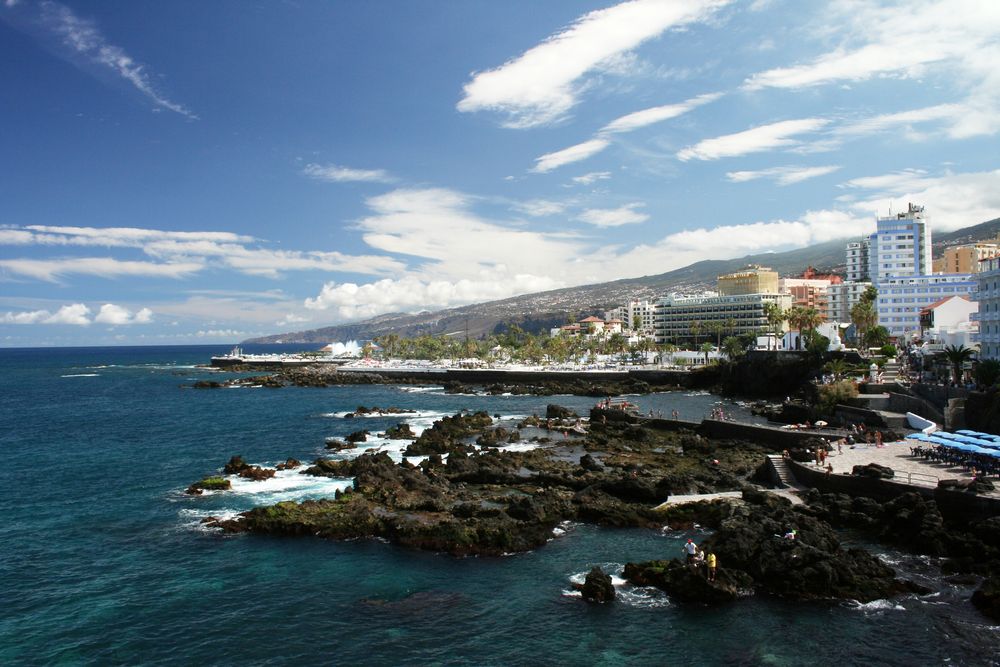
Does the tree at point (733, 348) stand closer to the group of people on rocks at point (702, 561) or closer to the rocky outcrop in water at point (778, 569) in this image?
the rocky outcrop in water at point (778, 569)

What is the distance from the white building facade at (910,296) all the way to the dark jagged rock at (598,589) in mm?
112743

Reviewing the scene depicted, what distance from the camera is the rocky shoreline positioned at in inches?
926

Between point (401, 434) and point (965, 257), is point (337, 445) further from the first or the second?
point (965, 257)

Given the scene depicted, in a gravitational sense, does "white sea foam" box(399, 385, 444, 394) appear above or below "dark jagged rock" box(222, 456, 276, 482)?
above

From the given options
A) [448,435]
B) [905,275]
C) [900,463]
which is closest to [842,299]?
[905,275]

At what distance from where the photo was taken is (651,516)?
1264 inches

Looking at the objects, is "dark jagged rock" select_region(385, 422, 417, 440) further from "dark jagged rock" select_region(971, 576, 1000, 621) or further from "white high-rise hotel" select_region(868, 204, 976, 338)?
"white high-rise hotel" select_region(868, 204, 976, 338)

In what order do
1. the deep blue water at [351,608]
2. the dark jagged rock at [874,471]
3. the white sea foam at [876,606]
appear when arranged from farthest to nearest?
the dark jagged rock at [874,471]
the white sea foam at [876,606]
the deep blue water at [351,608]

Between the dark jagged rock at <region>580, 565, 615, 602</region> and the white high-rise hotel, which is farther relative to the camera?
the white high-rise hotel

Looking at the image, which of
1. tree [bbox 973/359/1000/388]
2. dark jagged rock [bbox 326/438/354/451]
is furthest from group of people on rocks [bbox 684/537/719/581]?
dark jagged rock [bbox 326/438/354/451]

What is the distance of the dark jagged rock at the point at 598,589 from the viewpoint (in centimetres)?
2325

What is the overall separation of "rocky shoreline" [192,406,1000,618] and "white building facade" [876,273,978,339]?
8811cm

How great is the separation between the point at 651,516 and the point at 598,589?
969 cm

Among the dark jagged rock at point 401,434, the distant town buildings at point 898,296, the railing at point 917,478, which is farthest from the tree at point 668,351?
the railing at point 917,478
